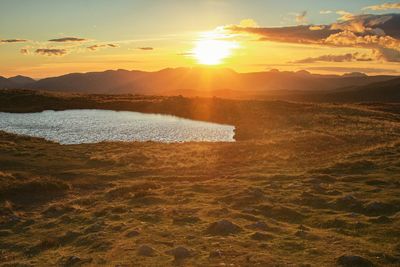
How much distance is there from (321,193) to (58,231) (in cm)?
1581

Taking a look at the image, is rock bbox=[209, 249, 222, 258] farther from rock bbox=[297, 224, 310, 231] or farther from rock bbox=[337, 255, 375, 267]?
rock bbox=[297, 224, 310, 231]

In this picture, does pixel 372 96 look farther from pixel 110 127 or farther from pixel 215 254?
pixel 215 254

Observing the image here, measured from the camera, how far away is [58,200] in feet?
92.9

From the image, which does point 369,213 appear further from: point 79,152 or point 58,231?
point 79,152

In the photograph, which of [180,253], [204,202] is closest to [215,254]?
[180,253]

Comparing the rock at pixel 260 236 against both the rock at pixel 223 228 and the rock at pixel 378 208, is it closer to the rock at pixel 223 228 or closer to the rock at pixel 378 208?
the rock at pixel 223 228

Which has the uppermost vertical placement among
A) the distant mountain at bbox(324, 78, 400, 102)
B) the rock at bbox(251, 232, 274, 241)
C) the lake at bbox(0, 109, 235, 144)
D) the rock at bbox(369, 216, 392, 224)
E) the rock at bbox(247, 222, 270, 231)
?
the distant mountain at bbox(324, 78, 400, 102)

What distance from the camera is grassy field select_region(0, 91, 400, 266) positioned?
16.5 metres

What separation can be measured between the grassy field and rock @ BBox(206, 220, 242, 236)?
7 cm

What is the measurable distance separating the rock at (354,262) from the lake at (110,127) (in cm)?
4265

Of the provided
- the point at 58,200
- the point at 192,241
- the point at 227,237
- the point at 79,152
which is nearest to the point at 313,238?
the point at 227,237

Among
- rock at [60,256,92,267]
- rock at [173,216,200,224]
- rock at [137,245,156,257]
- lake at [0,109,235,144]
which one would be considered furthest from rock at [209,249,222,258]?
lake at [0,109,235,144]

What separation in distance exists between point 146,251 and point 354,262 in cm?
778

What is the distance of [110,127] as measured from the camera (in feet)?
229
